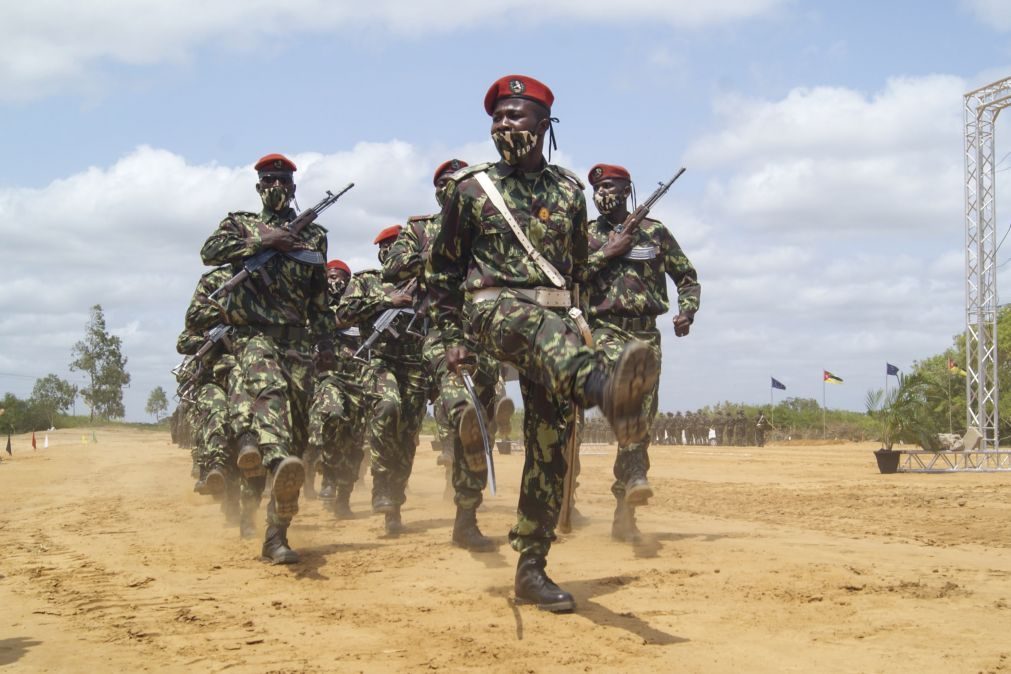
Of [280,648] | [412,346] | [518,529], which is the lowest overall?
[280,648]

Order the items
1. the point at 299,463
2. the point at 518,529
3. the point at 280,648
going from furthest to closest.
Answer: the point at 299,463 < the point at 518,529 < the point at 280,648

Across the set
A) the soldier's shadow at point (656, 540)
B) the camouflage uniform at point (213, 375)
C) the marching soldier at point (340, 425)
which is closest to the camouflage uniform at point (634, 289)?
the soldier's shadow at point (656, 540)

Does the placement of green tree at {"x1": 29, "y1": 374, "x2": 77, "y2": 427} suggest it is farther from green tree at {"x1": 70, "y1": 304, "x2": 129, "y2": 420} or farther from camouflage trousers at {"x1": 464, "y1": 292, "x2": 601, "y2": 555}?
camouflage trousers at {"x1": 464, "y1": 292, "x2": 601, "y2": 555}

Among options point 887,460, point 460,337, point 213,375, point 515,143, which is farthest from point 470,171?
point 887,460

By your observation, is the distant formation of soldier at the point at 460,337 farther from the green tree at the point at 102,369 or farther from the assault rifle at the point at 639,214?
the green tree at the point at 102,369

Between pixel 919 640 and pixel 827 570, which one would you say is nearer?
pixel 919 640

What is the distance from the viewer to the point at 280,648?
4523 millimetres

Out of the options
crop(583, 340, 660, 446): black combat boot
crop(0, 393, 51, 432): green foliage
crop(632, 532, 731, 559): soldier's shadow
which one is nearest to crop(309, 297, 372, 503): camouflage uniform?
crop(632, 532, 731, 559): soldier's shadow

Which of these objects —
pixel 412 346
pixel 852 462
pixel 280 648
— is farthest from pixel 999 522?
pixel 852 462

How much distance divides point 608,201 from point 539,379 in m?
4.06

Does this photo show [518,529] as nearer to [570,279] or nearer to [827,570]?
[570,279]

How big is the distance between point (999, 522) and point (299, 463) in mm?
6071

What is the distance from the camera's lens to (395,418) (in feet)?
A: 30.3

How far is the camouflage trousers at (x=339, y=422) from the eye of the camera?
10.5 m
